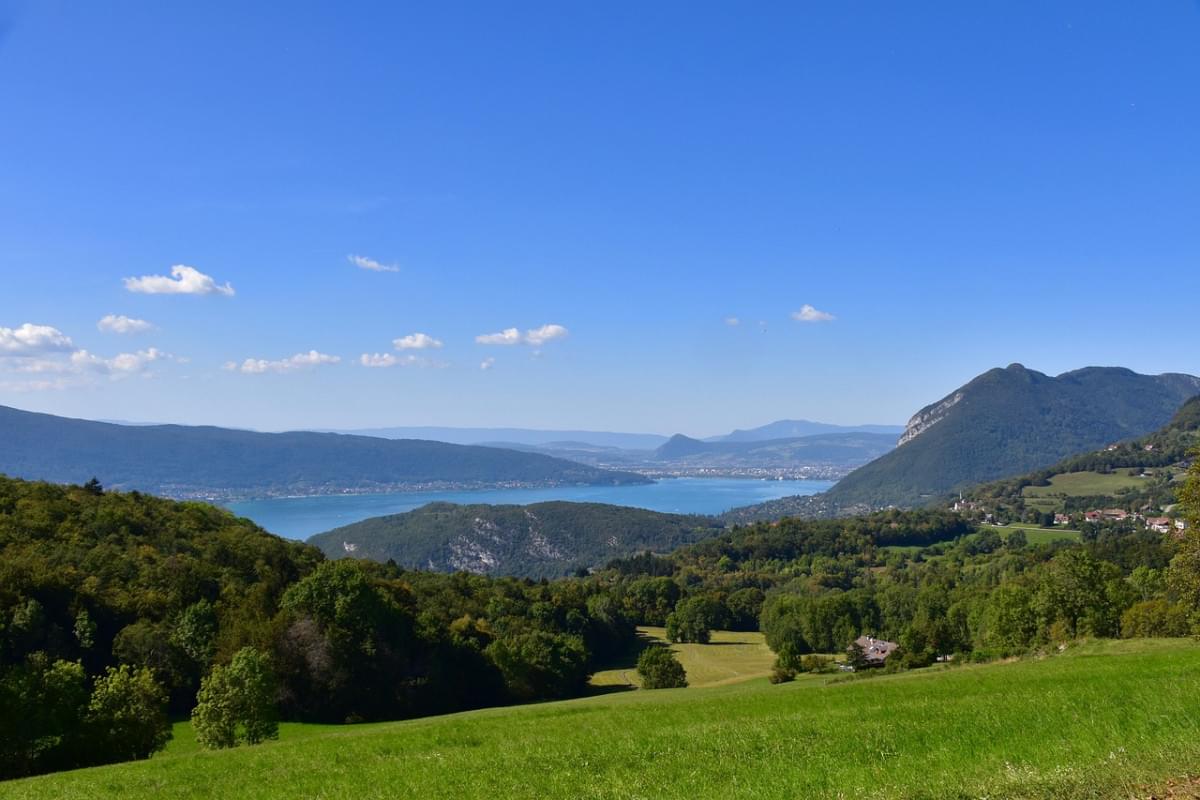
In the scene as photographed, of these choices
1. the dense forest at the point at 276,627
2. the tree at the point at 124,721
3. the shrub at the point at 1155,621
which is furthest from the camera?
the shrub at the point at 1155,621

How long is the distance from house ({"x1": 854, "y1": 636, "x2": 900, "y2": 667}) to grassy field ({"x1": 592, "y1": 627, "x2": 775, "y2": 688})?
365 inches

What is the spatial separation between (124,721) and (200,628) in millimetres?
24427

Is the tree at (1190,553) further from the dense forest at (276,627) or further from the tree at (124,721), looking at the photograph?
the tree at (124,721)

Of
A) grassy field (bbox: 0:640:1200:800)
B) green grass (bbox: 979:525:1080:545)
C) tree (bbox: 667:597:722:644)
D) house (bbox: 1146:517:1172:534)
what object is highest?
grassy field (bbox: 0:640:1200:800)

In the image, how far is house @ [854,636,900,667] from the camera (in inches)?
2732

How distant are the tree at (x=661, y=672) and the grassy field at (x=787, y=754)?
49064 mm

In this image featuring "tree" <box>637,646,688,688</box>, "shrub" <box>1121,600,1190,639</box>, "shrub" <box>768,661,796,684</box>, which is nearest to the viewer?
"shrub" <box>1121,600,1190,639</box>

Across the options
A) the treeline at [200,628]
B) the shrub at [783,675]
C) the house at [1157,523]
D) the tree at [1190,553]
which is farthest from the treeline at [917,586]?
the treeline at [200,628]

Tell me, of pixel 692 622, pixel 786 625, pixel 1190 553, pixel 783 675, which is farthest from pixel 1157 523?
pixel 1190 553

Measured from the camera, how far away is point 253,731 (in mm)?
30375

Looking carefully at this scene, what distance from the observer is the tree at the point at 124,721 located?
2344cm

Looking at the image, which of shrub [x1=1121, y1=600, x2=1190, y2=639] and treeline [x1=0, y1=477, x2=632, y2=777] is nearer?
shrub [x1=1121, y1=600, x2=1190, y2=639]

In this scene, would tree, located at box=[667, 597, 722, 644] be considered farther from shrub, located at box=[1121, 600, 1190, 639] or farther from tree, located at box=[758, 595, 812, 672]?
shrub, located at box=[1121, 600, 1190, 639]

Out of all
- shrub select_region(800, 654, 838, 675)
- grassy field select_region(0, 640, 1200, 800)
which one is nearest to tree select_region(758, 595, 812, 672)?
shrub select_region(800, 654, 838, 675)
